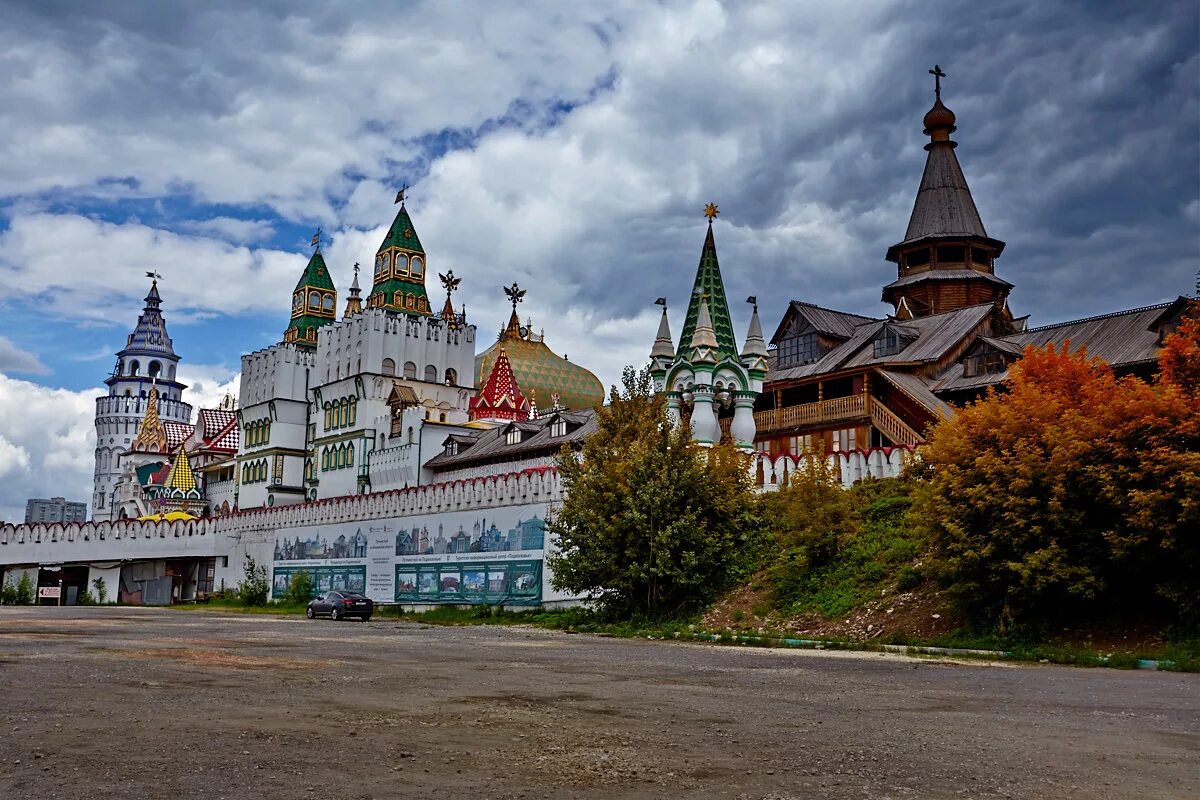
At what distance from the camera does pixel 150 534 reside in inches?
2383

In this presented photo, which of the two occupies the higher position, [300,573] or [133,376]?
[133,376]

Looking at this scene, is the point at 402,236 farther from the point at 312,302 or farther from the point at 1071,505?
the point at 1071,505

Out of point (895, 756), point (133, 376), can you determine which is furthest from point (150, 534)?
point (133, 376)

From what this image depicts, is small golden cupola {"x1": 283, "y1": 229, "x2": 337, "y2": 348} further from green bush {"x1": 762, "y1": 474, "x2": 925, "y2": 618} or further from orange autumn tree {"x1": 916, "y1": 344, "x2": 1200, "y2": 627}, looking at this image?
orange autumn tree {"x1": 916, "y1": 344, "x2": 1200, "y2": 627}

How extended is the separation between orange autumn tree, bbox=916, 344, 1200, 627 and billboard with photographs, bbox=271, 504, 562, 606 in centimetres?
1621

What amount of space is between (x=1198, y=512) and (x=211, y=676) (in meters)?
15.6

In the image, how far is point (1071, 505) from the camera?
20.5 metres

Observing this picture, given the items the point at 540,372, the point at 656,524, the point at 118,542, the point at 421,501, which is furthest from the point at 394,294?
the point at 656,524

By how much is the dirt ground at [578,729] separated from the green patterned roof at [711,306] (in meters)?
19.9

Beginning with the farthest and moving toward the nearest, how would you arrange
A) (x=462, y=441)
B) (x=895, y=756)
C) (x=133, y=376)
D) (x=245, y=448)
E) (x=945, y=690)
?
(x=133, y=376)
(x=245, y=448)
(x=462, y=441)
(x=945, y=690)
(x=895, y=756)

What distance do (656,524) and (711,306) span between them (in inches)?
427

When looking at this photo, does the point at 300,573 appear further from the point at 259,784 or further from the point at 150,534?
the point at 259,784

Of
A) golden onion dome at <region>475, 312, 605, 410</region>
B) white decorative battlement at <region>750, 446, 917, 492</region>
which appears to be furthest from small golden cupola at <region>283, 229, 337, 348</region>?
white decorative battlement at <region>750, 446, 917, 492</region>

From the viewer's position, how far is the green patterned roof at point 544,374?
7612cm
